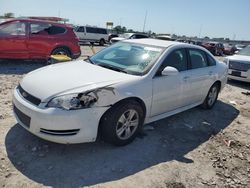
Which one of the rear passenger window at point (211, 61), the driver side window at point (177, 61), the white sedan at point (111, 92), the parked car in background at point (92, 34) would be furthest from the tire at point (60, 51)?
the parked car in background at point (92, 34)

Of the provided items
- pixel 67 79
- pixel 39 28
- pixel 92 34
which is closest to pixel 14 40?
pixel 39 28

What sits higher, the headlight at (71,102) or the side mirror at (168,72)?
the side mirror at (168,72)

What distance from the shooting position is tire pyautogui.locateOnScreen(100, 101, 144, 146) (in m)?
3.80

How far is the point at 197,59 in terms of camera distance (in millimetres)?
5820

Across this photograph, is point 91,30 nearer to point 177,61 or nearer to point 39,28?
point 39,28

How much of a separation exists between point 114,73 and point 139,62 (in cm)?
57

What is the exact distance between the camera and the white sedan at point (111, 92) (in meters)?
3.52

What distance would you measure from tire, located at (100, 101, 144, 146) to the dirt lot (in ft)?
0.57

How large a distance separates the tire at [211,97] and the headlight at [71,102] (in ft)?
12.2

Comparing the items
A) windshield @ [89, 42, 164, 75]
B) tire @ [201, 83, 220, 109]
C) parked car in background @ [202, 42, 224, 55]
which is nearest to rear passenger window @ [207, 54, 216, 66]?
tire @ [201, 83, 220, 109]

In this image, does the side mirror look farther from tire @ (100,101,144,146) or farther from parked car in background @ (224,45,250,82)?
parked car in background @ (224,45,250,82)

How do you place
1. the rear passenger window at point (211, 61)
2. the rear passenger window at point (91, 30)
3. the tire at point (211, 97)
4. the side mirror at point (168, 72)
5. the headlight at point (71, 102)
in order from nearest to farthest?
the headlight at point (71, 102), the side mirror at point (168, 72), the rear passenger window at point (211, 61), the tire at point (211, 97), the rear passenger window at point (91, 30)

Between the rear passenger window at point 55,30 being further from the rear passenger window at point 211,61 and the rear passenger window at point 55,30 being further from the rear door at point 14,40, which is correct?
the rear passenger window at point 211,61

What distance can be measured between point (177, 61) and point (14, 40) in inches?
254
